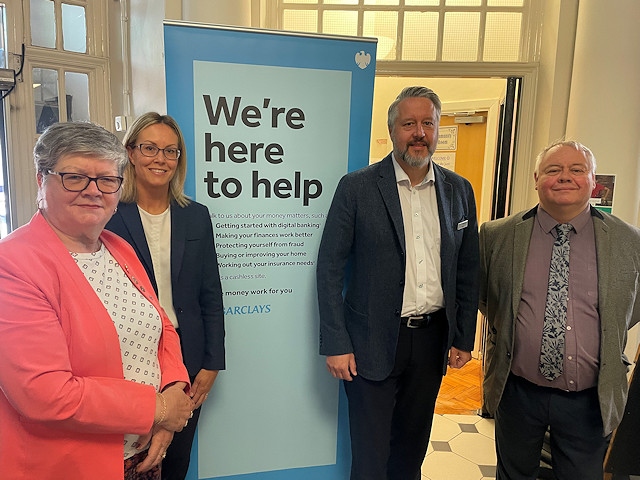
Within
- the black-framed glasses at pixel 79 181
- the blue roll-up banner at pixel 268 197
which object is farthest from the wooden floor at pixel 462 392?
the black-framed glasses at pixel 79 181

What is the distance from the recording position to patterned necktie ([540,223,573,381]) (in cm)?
151

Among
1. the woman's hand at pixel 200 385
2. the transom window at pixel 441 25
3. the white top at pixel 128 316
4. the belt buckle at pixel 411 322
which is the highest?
the transom window at pixel 441 25

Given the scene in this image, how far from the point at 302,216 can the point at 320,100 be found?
1.51 feet

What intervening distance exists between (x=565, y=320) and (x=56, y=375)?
Answer: 1.46 meters

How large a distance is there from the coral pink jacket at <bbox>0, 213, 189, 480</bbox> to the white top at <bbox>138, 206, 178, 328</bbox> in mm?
414

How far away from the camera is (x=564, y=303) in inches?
59.5

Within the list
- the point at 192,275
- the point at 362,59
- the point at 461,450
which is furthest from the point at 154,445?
the point at 461,450

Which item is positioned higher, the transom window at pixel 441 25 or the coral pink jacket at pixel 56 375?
the transom window at pixel 441 25

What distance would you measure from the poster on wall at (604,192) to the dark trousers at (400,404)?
1.49 m

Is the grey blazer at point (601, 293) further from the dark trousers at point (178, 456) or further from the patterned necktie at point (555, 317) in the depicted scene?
the dark trousers at point (178, 456)

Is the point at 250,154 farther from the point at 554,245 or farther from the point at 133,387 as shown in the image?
the point at 554,245

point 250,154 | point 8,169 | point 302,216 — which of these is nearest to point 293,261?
point 302,216

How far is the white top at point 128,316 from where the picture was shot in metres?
1.04

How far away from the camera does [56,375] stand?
89 cm
